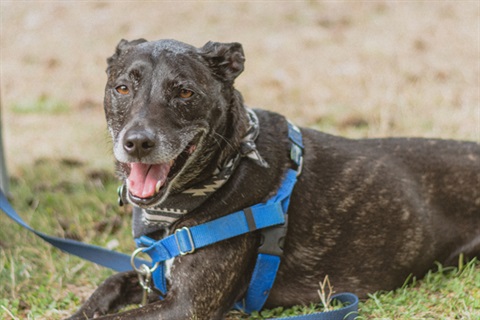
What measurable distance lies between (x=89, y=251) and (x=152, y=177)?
1125mm

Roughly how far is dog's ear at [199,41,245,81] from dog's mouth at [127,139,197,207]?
0.49 m

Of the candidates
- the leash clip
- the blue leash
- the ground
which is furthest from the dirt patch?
the leash clip

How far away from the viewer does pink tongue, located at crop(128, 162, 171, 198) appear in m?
3.20

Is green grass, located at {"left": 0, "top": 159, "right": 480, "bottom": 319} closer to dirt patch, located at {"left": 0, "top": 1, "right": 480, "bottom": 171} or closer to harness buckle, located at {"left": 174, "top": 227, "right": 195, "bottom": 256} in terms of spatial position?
harness buckle, located at {"left": 174, "top": 227, "right": 195, "bottom": 256}

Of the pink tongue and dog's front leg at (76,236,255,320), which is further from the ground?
the pink tongue

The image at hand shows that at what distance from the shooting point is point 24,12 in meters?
14.5

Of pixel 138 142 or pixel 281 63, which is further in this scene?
pixel 281 63

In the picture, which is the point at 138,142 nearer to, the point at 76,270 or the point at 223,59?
the point at 223,59

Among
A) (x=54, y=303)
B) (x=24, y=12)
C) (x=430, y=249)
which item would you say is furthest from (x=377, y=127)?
(x=24, y=12)

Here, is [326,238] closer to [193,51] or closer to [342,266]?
Answer: [342,266]

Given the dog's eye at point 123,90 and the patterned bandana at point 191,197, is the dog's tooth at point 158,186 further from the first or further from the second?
the dog's eye at point 123,90

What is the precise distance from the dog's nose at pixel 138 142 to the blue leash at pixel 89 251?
1.20 metres

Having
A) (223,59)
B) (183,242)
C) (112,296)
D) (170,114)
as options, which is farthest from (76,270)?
(223,59)

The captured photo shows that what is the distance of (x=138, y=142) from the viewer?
3.08m
